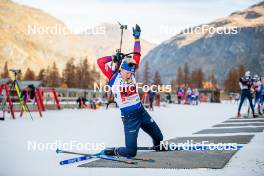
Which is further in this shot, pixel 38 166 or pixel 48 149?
pixel 48 149

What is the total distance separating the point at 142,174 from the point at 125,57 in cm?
209

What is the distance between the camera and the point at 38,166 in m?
6.85

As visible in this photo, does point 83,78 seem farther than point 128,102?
Yes

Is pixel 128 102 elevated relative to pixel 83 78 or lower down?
lower down

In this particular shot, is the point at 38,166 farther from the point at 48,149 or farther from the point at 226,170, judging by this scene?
the point at 226,170

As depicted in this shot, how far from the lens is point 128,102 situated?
21.6 ft

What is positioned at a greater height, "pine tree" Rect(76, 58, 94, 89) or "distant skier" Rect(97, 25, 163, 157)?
"pine tree" Rect(76, 58, 94, 89)

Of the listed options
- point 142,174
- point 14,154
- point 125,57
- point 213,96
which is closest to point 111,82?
point 125,57

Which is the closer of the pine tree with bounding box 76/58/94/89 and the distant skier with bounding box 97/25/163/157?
the distant skier with bounding box 97/25/163/157

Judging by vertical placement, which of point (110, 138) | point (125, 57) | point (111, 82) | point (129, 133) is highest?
point (125, 57)

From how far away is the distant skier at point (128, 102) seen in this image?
257 inches

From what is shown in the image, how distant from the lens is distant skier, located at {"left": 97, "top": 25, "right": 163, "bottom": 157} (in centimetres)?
654

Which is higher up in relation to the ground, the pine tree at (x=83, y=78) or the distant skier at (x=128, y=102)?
the pine tree at (x=83, y=78)

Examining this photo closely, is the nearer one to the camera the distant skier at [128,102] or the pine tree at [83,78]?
the distant skier at [128,102]
